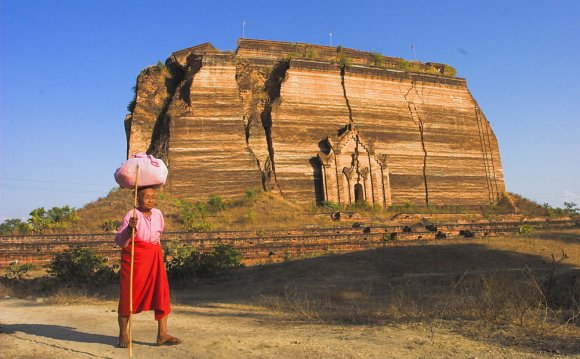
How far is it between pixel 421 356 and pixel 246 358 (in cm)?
147

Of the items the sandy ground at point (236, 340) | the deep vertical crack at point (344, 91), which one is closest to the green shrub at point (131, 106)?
the deep vertical crack at point (344, 91)

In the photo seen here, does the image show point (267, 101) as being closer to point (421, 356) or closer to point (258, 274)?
point (258, 274)

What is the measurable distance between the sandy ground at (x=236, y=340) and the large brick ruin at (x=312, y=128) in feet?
66.9

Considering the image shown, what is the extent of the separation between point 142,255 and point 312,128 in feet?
83.8

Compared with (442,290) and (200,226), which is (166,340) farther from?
(200,226)

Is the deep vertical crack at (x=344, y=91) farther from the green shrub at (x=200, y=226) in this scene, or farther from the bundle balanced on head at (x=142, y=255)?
the bundle balanced on head at (x=142, y=255)

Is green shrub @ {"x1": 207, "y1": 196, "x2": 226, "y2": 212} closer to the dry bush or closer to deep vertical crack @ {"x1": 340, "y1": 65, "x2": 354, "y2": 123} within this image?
deep vertical crack @ {"x1": 340, "y1": 65, "x2": 354, "y2": 123}

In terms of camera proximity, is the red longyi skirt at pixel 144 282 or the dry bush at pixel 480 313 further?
the dry bush at pixel 480 313

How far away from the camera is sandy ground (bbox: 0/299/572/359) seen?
4363mm

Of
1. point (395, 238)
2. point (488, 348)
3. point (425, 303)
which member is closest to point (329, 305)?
point (425, 303)

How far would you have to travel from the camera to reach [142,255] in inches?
196

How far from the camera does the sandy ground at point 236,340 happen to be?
436 centimetres

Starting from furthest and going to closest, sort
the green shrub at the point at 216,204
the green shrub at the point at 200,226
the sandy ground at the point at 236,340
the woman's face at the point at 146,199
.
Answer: the green shrub at the point at 216,204, the green shrub at the point at 200,226, the woman's face at the point at 146,199, the sandy ground at the point at 236,340

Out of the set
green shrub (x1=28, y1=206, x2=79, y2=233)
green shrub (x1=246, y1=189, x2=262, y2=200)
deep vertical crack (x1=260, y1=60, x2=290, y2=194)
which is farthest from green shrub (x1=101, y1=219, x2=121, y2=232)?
deep vertical crack (x1=260, y1=60, x2=290, y2=194)
